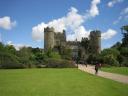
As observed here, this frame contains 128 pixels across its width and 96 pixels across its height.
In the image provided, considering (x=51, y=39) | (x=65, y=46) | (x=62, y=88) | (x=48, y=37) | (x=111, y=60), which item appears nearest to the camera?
(x=62, y=88)

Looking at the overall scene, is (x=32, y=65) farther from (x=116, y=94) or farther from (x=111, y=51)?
(x=116, y=94)

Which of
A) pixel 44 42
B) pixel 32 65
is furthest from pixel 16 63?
pixel 44 42

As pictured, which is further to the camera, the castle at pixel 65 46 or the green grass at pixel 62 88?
the castle at pixel 65 46

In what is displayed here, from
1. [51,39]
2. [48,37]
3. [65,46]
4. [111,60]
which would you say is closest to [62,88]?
[111,60]

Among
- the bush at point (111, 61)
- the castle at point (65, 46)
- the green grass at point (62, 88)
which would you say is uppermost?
the castle at point (65, 46)

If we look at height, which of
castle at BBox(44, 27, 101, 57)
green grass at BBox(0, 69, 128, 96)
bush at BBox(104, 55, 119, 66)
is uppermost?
castle at BBox(44, 27, 101, 57)

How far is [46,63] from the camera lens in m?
73.1

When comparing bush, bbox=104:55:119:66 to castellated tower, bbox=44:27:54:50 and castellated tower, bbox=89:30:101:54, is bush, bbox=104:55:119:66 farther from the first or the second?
castellated tower, bbox=44:27:54:50

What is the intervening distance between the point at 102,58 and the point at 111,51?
3.69m

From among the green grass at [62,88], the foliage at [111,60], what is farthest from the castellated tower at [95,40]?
the green grass at [62,88]

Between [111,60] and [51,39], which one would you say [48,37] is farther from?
[111,60]

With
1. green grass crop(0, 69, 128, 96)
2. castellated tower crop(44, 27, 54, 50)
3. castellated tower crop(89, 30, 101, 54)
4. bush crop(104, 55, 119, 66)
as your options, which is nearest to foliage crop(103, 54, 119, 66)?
bush crop(104, 55, 119, 66)

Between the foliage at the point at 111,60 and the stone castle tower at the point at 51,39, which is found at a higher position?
the stone castle tower at the point at 51,39

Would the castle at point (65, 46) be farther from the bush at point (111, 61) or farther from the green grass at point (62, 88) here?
the green grass at point (62, 88)
